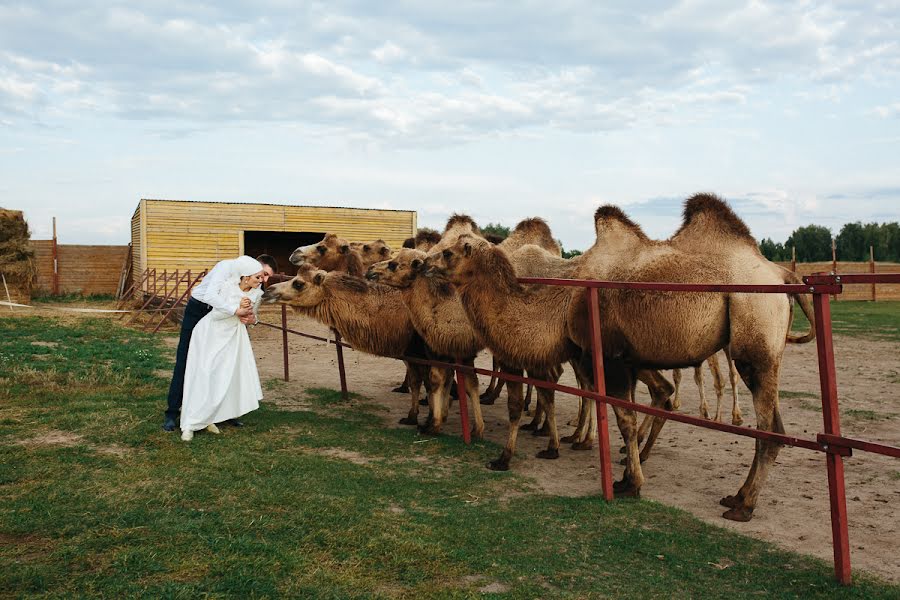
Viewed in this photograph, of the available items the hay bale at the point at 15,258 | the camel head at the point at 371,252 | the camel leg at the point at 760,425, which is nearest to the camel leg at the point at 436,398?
the camel leg at the point at 760,425

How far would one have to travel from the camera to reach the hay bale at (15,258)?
26.9m

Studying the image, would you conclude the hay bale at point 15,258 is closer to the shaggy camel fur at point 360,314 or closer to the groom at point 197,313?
the groom at point 197,313

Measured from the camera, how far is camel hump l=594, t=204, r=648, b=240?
21.2ft

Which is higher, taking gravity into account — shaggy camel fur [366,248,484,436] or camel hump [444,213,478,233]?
camel hump [444,213,478,233]

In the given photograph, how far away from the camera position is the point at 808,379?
1179cm

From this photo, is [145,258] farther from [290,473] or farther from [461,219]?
[290,473]

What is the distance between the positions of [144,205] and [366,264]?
59.3 ft

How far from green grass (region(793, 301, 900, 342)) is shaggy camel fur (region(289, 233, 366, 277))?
13.4 m

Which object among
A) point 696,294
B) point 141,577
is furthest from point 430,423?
point 141,577

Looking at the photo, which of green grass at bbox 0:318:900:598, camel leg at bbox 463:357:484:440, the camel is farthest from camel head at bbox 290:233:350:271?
the camel

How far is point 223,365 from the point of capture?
7559 mm

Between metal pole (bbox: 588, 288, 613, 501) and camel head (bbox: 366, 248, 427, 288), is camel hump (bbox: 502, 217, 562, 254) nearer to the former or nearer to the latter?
camel head (bbox: 366, 248, 427, 288)

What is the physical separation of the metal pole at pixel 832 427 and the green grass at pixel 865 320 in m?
15.1

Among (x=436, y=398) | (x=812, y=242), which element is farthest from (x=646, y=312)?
(x=812, y=242)
